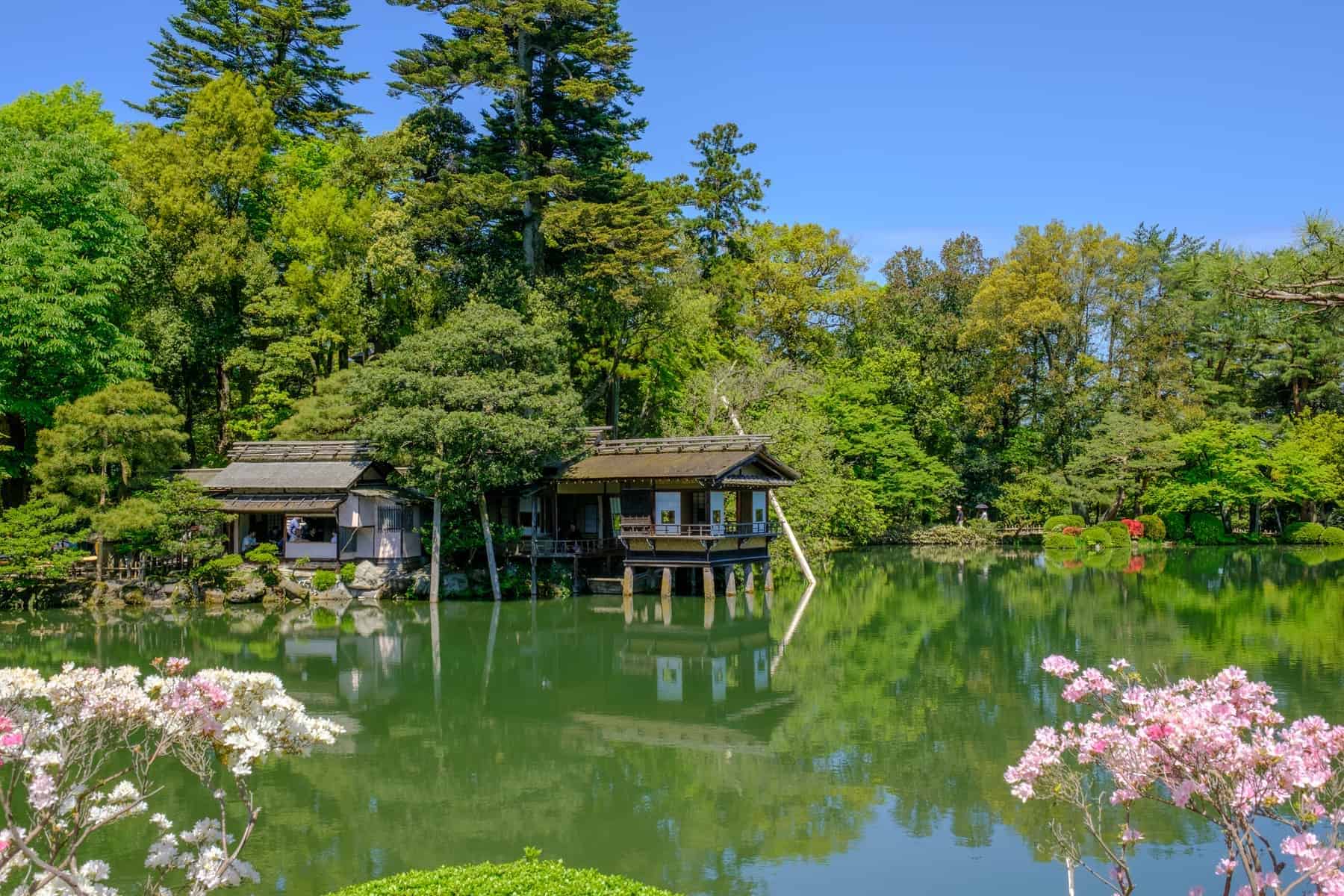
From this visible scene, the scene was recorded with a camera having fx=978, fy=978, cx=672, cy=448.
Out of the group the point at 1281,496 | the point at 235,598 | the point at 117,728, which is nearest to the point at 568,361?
the point at 235,598

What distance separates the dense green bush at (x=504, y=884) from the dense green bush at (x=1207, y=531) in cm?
4383

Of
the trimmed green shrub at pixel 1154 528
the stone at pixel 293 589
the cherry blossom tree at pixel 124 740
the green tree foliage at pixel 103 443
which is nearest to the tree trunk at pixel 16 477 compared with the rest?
the green tree foliage at pixel 103 443

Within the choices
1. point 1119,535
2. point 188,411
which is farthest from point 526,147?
point 1119,535

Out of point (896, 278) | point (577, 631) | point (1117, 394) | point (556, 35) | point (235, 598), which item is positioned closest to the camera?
point (577, 631)

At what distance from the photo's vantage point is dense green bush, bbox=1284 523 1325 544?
4288cm

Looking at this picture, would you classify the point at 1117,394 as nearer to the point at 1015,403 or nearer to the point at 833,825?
the point at 1015,403

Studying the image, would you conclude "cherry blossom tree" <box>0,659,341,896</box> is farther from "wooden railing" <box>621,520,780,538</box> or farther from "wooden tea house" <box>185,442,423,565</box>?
"wooden tea house" <box>185,442,423,565</box>

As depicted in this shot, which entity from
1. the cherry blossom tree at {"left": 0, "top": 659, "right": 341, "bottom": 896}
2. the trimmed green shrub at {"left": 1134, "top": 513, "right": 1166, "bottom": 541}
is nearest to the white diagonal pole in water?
the trimmed green shrub at {"left": 1134, "top": 513, "right": 1166, "bottom": 541}

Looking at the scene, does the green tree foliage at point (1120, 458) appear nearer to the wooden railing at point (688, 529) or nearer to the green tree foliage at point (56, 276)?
the wooden railing at point (688, 529)

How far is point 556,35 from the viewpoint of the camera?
31.5 m

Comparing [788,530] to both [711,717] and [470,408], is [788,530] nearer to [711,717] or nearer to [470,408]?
[470,408]

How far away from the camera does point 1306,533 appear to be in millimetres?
43000

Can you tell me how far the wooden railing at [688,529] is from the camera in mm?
26016

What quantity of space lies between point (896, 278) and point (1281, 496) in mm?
20491
